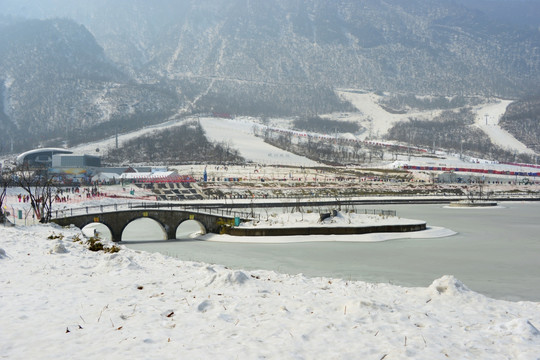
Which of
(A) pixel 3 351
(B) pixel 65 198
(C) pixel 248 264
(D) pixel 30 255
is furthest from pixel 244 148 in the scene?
(A) pixel 3 351

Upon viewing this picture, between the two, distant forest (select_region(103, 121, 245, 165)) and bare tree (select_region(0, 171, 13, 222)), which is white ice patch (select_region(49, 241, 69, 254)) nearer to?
bare tree (select_region(0, 171, 13, 222))

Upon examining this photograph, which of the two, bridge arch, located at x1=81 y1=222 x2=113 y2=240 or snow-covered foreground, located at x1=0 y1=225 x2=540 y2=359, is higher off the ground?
snow-covered foreground, located at x1=0 y1=225 x2=540 y2=359

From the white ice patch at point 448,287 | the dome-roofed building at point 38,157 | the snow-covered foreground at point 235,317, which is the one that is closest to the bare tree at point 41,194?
the snow-covered foreground at point 235,317

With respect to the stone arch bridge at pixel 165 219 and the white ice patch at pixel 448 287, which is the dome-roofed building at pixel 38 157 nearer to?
the stone arch bridge at pixel 165 219

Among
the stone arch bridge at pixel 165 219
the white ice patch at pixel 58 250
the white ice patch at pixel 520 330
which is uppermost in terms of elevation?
the white ice patch at pixel 58 250

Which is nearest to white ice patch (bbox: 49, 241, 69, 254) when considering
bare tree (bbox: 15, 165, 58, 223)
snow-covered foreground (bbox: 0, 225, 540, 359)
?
snow-covered foreground (bbox: 0, 225, 540, 359)

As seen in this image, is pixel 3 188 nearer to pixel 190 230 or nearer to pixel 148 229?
pixel 148 229

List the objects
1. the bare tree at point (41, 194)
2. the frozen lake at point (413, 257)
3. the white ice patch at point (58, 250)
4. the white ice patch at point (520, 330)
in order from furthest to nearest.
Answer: the bare tree at point (41, 194)
the frozen lake at point (413, 257)
the white ice patch at point (58, 250)
the white ice patch at point (520, 330)
